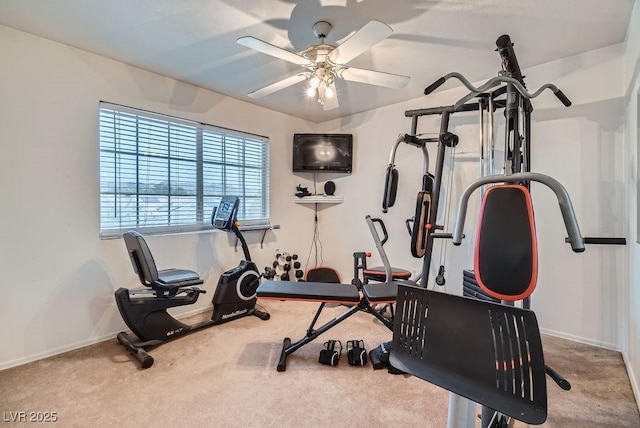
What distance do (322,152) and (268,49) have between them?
239cm

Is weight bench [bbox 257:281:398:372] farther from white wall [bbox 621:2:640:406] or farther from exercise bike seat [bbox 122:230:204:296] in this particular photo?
white wall [bbox 621:2:640:406]

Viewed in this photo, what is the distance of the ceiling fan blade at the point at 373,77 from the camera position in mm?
2123

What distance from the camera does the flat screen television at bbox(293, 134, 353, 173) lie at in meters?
4.14

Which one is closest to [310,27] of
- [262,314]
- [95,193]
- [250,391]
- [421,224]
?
[421,224]

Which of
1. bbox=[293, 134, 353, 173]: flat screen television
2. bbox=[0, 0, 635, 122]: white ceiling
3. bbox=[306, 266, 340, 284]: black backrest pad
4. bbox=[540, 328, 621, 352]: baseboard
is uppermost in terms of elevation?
bbox=[0, 0, 635, 122]: white ceiling

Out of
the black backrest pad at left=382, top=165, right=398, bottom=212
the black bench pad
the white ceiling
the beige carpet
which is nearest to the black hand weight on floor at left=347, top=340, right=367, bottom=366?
the beige carpet

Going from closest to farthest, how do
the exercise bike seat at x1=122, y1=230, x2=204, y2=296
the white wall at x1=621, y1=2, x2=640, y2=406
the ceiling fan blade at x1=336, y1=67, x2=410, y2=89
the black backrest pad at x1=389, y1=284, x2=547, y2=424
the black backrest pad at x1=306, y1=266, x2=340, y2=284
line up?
the black backrest pad at x1=389, y1=284, x2=547, y2=424, the white wall at x1=621, y1=2, x2=640, y2=406, the ceiling fan blade at x1=336, y1=67, x2=410, y2=89, the exercise bike seat at x1=122, y1=230, x2=204, y2=296, the black backrest pad at x1=306, y1=266, x2=340, y2=284

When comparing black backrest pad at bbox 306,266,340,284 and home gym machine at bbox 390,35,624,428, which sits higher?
home gym machine at bbox 390,35,624,428

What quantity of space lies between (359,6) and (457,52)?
104 cm

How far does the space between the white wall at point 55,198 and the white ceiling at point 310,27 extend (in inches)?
7.9

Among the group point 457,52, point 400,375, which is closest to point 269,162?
point 457,52

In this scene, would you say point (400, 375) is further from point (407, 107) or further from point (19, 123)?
point (19, 123)

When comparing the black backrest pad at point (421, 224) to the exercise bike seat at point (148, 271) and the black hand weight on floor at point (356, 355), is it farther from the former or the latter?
the exercise bike seat at point (148, 271)

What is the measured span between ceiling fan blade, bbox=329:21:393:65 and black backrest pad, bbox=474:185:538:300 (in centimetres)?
100
